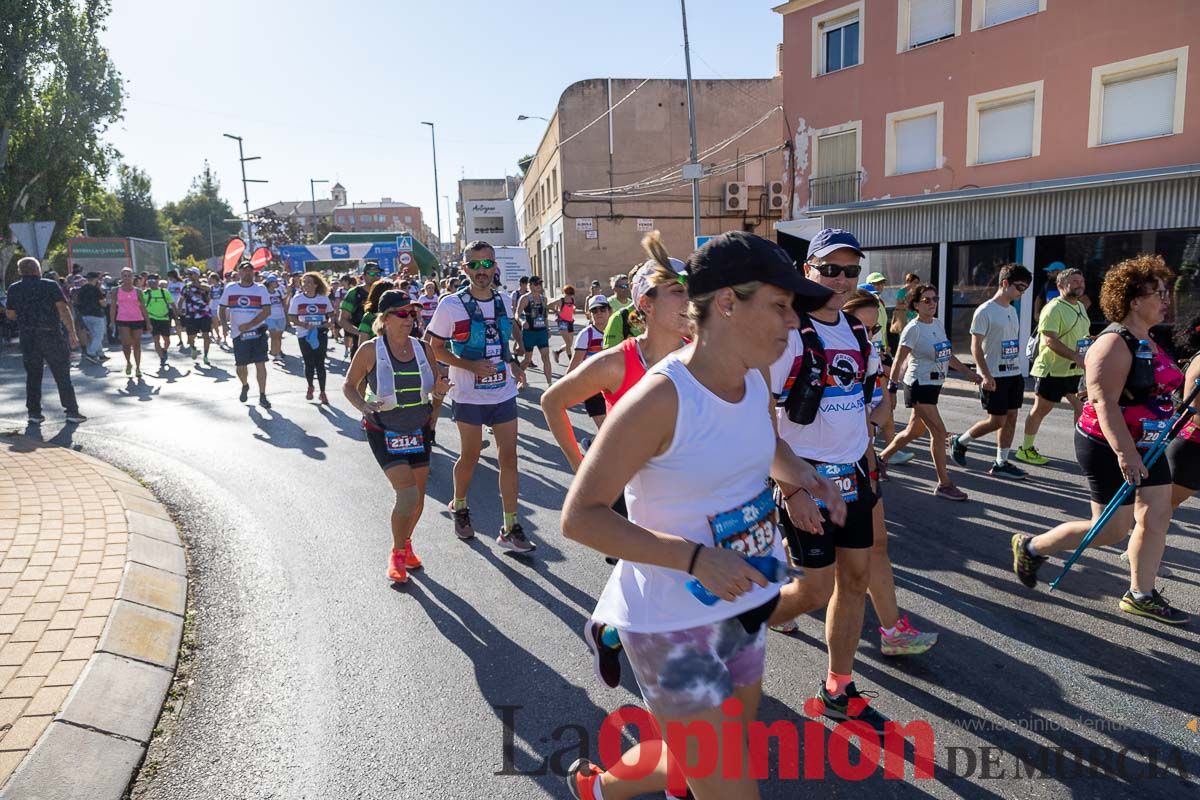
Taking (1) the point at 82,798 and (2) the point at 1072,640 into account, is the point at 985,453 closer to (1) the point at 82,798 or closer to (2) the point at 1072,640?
(2) the point at 1072,640

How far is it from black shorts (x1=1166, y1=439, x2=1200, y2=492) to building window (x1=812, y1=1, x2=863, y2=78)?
56.3 feet

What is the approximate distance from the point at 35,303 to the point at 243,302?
8.33 ft

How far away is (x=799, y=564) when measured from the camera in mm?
2959

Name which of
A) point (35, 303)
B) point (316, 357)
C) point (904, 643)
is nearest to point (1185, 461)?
point (904, 643)

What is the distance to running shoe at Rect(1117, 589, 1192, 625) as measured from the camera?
13.0 feet

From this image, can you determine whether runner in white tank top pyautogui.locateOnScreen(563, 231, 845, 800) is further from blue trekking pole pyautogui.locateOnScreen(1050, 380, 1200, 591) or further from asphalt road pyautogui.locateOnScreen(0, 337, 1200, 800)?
blue trekking pole pyautogui.locateOnScreen(1050, 380, 1200, 591)

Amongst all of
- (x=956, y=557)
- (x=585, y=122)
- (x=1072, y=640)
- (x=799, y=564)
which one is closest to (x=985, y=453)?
(x=956, y=557)

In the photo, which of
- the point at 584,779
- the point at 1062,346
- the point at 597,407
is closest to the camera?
the point at 584,779

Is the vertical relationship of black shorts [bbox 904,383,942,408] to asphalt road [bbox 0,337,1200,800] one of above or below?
above

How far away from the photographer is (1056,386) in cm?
724

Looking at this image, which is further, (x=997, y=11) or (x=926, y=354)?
(x=997, y=11)

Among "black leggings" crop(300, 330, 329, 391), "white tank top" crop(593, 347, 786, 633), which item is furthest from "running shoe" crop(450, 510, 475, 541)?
"black leggings" crop(300, 330, 329, 391)

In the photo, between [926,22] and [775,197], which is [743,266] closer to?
[926,22]

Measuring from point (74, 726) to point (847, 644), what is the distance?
3191 mm
